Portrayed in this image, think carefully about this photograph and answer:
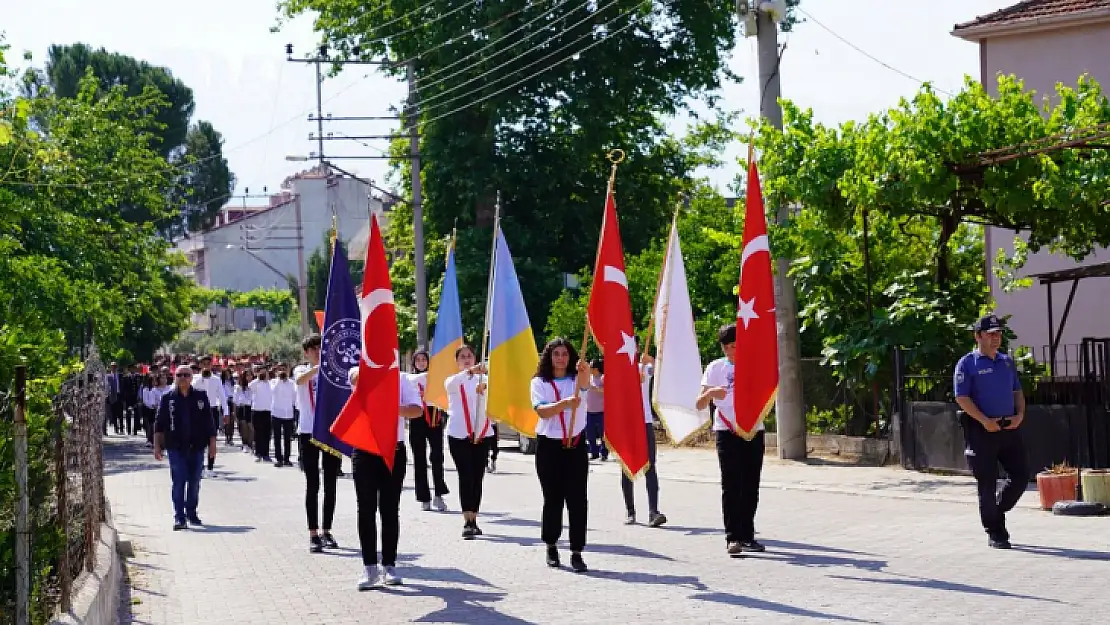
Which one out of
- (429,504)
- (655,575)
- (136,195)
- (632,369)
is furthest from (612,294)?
(136,195)

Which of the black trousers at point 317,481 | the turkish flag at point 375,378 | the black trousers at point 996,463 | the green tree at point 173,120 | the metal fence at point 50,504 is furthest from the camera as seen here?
the green tree at point 173,120

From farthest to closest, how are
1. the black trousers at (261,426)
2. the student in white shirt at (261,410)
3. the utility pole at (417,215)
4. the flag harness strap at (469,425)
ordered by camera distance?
the utility pole at (417,215) → the black trousers at (261,426) → the student in white shirt at (261,410) → the flag harness strap at (469,425)

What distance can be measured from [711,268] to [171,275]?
1134 inches

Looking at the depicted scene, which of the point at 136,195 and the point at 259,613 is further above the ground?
the point at 136,195

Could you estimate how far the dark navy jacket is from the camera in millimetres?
17703

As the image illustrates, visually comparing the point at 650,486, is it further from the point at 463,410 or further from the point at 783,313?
the point at 783,313

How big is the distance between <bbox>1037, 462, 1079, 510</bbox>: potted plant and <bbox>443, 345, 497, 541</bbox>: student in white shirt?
18.5 ft

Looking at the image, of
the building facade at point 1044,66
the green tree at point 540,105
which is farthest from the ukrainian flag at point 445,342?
the green tree at point 540,105

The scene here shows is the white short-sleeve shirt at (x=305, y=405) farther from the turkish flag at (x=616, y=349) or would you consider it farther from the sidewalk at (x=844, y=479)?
the sidewalk at (x=844, y=479)

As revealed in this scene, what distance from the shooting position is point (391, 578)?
Result: 39.9ft

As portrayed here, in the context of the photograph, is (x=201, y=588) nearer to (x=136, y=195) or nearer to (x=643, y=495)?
(x=643, y=495)

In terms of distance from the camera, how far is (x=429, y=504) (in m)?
18.9

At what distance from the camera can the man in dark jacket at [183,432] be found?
1770 centimetres

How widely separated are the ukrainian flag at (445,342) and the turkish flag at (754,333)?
5.01 metres
